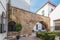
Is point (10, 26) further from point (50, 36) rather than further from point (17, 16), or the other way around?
point (50, 36)

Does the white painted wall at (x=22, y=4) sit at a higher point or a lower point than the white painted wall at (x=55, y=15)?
higher

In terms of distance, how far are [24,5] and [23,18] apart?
5.52 m

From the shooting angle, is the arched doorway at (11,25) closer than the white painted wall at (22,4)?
Yes

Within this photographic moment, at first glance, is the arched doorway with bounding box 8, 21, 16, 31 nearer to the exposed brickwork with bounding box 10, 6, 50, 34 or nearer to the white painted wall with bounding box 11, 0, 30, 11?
the exposed brickwork with bounding box 10, 6, 50, 34

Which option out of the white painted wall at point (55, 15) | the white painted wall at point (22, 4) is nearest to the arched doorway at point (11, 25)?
the white painted wall at point (22, 4)

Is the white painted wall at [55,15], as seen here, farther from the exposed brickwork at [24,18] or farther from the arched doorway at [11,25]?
the arched doorway at [11,25]

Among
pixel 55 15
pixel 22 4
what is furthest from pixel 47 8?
pixel 22 4

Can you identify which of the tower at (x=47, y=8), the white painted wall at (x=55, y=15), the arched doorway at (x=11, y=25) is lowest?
the arched doorway at (x=11, y=25)

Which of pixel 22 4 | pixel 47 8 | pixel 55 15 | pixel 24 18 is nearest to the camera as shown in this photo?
pixel 24 18

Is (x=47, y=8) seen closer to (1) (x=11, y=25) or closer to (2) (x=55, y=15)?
(2) (x=55, y=15)

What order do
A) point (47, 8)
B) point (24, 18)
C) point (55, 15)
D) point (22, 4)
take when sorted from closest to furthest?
point (24, 18)
point (22, 4)
point (55, 15)
point (47, 8)

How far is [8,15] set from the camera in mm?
15586

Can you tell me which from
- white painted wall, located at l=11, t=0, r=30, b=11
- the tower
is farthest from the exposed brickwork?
the tower

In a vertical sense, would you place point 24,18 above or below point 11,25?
above
